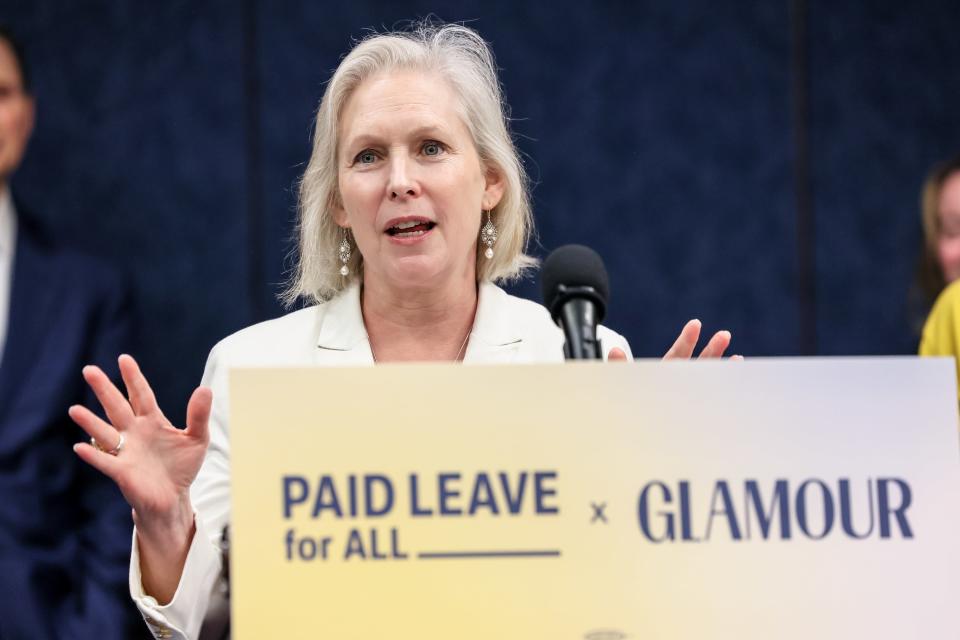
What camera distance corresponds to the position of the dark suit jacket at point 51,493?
8.43 ft

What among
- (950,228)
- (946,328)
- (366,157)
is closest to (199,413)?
(366,157)

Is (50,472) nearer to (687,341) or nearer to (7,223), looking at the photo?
(7,223)

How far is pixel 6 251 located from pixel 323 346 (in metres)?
1.25

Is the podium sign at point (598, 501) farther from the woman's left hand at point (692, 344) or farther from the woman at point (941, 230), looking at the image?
the woman at point (941, 230)

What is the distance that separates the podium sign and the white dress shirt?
179 cm

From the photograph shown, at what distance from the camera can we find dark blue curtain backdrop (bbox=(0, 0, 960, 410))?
3.39 meters

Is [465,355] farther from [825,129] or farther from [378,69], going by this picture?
[825,129]

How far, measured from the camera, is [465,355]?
1952 millimetres

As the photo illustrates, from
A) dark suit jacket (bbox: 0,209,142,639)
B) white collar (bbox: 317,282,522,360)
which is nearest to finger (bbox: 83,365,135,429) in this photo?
white collar (bbox: 317,282,522,360)

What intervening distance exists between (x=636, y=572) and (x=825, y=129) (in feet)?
9.07

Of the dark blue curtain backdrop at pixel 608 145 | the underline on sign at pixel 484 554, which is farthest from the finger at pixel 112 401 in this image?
the dark blue curtain backdrop at pixel 608 145

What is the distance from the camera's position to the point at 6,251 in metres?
2.82

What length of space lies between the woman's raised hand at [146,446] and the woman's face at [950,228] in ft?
7.46

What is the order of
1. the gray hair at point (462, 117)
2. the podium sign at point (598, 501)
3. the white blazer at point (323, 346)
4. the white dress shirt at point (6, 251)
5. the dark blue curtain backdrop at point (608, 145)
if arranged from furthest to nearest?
the dark blue curtain backdrop at point (608, 145) → the white dress shirt at point (6, 251) → the gray hair at point (462, 117) → the white blazer at point (323, 346) → the podium sign at point (598, 501)
